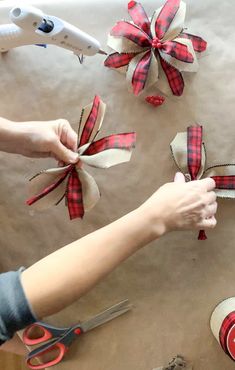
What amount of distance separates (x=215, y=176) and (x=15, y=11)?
41 cm

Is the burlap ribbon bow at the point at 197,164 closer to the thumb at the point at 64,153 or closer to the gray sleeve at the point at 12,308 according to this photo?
the thumb at the point at 64,153

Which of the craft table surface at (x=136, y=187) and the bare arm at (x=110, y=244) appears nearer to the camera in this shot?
the bare arm at (x=110, y=244)

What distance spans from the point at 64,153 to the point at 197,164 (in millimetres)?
223

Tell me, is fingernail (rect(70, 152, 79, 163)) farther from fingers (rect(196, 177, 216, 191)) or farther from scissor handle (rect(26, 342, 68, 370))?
scissor handle (rect(26, 342, 68, 370))

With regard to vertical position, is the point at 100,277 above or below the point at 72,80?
below

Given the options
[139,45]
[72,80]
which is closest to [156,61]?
[139,45]

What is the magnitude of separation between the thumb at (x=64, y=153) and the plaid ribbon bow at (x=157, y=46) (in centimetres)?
16

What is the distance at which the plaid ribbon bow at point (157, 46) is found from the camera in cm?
80

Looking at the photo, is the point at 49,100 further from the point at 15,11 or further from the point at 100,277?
the point at 100,277

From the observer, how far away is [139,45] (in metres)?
0.82

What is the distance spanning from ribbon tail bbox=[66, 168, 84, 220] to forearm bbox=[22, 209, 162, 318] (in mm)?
141

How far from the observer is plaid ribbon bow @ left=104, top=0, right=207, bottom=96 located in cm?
80

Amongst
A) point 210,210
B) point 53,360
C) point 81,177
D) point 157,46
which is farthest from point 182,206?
point 53,360

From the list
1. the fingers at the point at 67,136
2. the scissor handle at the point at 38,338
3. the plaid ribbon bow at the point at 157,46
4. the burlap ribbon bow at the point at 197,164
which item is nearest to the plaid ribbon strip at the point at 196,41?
the plaid ribbon bow at the point at 157,46
